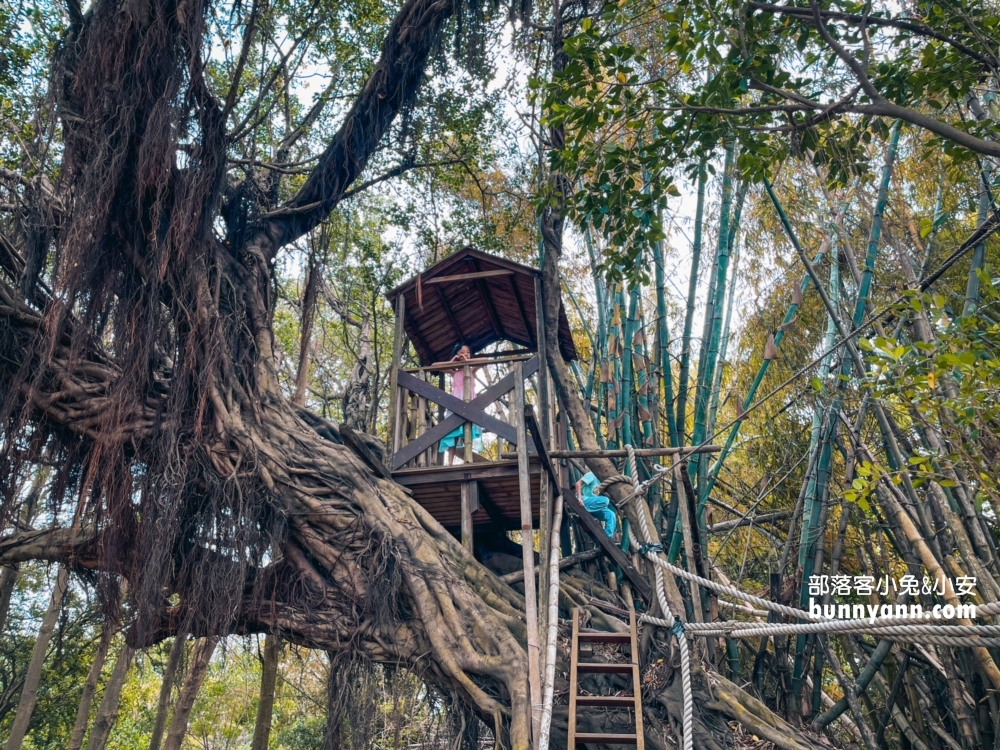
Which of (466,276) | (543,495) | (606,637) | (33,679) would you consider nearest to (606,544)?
(606,637)

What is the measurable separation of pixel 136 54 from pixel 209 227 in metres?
1.11

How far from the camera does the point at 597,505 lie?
6.23 meters

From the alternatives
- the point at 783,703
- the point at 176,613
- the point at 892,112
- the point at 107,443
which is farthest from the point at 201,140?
the point at 783,703

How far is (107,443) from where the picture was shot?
473cm

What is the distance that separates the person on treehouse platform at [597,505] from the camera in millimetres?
6196

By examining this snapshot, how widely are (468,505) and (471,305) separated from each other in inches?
84.6

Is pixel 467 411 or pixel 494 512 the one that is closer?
pixel 467 411

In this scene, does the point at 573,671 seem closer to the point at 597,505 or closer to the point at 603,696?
the point at 603,696

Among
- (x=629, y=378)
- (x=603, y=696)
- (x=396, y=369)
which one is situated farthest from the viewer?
(x=629, y=378)

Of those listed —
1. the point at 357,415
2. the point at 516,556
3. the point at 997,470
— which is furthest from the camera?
the point at 357,415

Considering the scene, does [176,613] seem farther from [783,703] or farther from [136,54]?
[783,703]

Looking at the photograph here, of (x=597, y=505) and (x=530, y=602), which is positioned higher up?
(x=597, y=505)

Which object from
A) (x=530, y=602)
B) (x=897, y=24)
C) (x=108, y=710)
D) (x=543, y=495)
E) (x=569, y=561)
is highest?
(x=897, y=24)

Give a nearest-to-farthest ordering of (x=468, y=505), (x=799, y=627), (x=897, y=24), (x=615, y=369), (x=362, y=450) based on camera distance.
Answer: (x=799, y=627) < (x=897, y=24) < (x=362, y=450) < (x=468, y=505) < (x=615, y=369)
